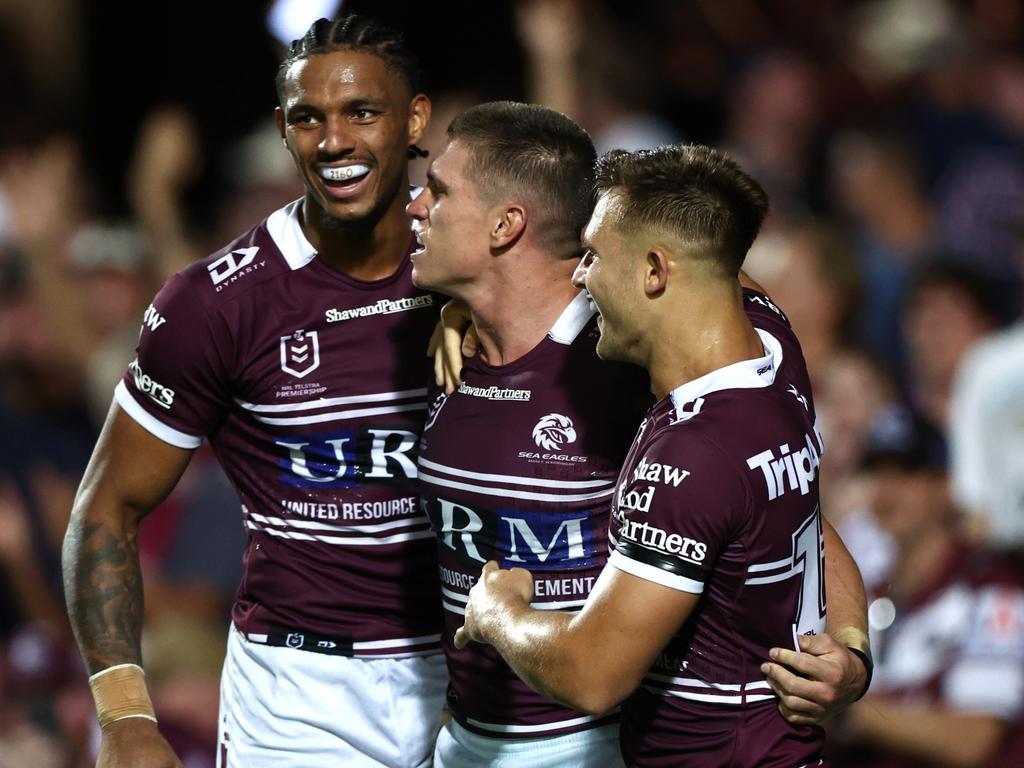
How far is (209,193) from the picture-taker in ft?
35.1

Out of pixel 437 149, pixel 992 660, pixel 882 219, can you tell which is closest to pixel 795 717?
pixel 992 660

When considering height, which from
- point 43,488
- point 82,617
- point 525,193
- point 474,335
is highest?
point 525,193

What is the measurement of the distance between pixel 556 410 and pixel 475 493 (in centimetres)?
24

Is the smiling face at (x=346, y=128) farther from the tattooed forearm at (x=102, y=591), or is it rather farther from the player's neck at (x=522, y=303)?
the tattooed forearm at (x=102, y=591)

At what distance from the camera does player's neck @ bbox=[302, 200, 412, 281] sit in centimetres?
371

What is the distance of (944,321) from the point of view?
6.84 metres

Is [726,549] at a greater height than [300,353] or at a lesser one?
lesser

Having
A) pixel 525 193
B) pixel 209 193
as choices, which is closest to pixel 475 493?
pixel 525 193

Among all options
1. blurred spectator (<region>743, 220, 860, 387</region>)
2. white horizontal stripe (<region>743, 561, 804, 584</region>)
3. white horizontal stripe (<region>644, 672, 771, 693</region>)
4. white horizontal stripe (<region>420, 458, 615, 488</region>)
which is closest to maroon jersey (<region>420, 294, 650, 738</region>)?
white horizontal stripe (<region>420, 458, 615, 488</region>)

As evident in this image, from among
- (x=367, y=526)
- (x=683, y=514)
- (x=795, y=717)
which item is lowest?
(x=795, y=717)

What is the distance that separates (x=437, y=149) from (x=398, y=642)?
12.8ft

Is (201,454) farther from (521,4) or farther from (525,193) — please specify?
(525,193)

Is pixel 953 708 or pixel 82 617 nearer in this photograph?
pixel 82 617

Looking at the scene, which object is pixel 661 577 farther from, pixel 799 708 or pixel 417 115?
pixel 417 115
